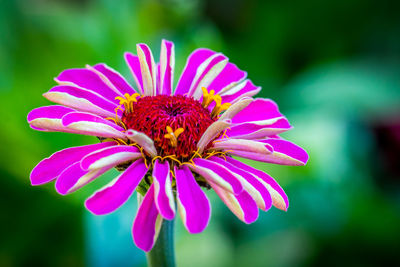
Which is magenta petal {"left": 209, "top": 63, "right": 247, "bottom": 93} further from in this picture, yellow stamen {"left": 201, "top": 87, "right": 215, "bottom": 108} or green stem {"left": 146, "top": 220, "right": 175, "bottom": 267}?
green stem {"left": 146, "top": 220, "right": 175, "bottom": 267}

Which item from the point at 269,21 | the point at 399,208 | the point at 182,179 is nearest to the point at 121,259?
the point at 182,179

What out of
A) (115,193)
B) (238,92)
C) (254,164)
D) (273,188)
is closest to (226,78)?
(238,92)

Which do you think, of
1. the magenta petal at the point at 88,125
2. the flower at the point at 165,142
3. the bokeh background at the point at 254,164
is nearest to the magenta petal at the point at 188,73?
the flower at the point at 165,142

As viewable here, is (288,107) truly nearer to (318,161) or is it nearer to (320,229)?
(318,161)

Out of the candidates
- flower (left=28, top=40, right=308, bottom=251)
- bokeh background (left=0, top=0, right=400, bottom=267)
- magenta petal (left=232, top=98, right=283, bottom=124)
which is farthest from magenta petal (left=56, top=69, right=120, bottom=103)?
bokeh background (left=0, top=0, right=400, bottom=267)

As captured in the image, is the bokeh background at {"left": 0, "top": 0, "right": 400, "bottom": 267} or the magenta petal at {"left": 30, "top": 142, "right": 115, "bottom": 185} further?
the bokeh background at {"left": 0, "top": 0, "right": 400, "bottom": 267}

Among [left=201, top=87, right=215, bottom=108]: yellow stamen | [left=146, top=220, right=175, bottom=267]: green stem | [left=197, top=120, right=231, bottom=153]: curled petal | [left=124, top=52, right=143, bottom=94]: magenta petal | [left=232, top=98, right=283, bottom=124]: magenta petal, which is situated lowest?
[left=146, top=220, right=175, bottom=267]: green stem
